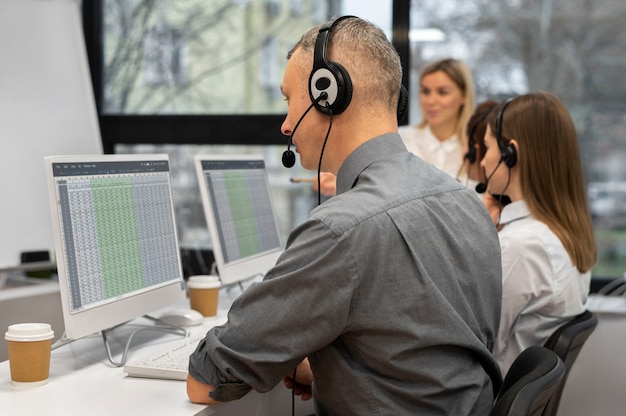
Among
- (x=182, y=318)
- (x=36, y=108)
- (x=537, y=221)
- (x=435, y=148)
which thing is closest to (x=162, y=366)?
Answer: (x=182, y=318)

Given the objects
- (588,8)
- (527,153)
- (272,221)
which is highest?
(588,8)

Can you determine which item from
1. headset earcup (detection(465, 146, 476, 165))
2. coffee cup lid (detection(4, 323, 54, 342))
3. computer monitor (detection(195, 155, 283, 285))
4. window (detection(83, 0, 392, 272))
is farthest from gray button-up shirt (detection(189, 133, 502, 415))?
window (detection(83, 0, 392, 272))

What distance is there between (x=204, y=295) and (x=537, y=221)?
36.3 inches

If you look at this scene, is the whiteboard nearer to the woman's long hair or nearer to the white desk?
the white desk

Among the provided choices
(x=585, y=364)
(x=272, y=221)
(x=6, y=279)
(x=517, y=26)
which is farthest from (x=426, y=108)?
(x=6, y=279)

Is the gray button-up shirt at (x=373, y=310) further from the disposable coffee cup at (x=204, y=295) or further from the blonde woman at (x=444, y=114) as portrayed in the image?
the blonde woman at (x=444, y=114)

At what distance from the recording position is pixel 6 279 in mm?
2908

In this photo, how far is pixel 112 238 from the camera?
1.68 m

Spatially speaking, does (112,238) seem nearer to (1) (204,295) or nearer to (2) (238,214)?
(1) (204,295)

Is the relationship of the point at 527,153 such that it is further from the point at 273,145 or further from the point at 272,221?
the point at 273,145

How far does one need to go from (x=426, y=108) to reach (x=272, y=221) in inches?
38.0

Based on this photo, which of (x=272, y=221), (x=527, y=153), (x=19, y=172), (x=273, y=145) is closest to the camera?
(x=527, y=153)

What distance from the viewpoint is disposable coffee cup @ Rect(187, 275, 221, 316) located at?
2.12 meters

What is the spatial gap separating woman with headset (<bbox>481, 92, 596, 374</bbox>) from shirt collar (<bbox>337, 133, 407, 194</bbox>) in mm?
671
